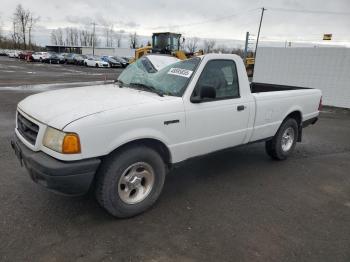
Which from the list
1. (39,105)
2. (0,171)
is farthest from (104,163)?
(0,171)

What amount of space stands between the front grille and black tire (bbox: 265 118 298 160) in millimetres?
3909

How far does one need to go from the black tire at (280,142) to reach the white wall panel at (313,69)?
27.6ft

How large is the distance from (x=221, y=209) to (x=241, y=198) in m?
0.46

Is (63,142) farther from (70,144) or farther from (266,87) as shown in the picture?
(266,87)

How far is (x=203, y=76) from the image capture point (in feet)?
13.1

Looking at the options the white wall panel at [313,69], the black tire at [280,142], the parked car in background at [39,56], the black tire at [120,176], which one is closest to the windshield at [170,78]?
the black tire at [120,176]

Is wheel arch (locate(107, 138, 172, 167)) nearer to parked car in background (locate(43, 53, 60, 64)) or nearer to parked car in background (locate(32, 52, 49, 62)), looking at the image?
parked car in background (locate(43, 53, 60, 64))

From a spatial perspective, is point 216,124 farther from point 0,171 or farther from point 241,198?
point 0,171

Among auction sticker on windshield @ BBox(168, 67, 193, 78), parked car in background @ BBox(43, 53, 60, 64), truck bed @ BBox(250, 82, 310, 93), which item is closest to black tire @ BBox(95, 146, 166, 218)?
auction sticker on windshield @ BBox(168, 67, 193, 78)

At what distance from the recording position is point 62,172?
2.88 metres

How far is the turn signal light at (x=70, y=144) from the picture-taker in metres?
2.87

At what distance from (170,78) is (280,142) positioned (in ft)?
8.77

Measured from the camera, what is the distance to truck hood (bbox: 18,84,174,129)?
303cm

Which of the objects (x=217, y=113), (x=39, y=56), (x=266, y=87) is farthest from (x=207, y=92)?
(x=39, y=56)
